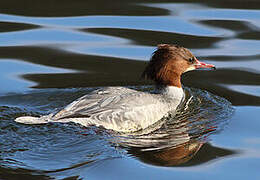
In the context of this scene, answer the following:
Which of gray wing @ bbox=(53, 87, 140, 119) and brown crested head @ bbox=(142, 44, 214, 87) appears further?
brown crested head @ bbox=(142, 44, 214, 87)

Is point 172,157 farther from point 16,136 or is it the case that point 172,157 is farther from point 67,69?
point 67,69

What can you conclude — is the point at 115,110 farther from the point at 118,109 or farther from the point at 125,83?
the point at 125,83

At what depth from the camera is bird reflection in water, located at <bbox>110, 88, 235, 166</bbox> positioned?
22.6 feet

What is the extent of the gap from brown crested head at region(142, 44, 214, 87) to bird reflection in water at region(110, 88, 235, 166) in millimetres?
454

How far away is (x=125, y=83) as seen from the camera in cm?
946

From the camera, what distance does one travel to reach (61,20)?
11.9 m

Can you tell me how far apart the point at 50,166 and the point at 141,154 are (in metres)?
1.10

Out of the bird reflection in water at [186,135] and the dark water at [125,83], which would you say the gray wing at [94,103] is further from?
the bird reflection in water at [186,135]

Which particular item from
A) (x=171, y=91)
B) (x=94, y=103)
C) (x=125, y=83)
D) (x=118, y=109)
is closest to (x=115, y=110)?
(x=118, y=109)

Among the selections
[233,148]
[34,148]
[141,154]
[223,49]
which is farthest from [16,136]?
[223,49]

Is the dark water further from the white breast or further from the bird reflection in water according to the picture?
the white breast

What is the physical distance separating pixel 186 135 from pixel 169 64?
162 cm

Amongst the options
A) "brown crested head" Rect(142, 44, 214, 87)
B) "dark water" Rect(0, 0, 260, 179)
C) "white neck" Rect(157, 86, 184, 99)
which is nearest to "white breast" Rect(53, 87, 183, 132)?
"dark water" Rect(0, 0, 260, 179)

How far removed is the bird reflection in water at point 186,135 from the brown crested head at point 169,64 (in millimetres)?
454
